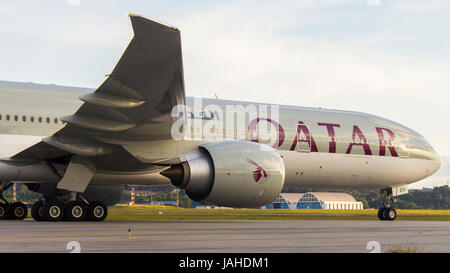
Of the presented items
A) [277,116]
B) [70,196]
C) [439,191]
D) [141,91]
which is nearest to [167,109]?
[141,91]

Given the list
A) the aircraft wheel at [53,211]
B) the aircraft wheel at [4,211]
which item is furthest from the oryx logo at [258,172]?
the aircraft wheel at [4,211]

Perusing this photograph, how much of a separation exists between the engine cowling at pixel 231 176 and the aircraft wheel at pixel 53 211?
441 cm

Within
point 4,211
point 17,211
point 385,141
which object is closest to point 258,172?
point 385,141

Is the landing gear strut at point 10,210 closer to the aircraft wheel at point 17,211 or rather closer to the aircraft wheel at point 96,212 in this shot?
the aircraft wheel at point 17,211

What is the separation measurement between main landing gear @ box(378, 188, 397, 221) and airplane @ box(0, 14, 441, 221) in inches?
1.8

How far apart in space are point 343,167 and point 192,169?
29.8 feet

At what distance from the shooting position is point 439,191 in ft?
275

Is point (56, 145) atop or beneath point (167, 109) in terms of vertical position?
beneath

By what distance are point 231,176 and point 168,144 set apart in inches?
155

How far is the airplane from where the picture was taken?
14.2m

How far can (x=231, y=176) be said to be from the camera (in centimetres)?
1418

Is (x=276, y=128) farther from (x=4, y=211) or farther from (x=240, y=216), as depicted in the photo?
(x=4, y=211)
